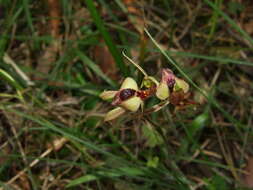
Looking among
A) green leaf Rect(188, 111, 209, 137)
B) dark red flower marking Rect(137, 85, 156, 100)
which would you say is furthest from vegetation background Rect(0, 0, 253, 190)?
dark red flower marking Rect(137, 85, 156, 100)

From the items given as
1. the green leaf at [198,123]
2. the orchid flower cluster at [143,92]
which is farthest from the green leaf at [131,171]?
the orchid flower cluster at [143,92]

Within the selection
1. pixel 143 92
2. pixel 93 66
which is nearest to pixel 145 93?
pixel 143 92

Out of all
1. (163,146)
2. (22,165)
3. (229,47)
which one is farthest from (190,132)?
(22,165)

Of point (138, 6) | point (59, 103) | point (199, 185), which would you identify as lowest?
point (199, 185)

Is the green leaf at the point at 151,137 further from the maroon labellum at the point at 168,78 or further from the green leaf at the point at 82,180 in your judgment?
the maroon labellum at the point at 168,78

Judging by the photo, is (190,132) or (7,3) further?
(7,3)

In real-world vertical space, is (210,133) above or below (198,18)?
below

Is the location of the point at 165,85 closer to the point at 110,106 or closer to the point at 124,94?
the point at 124,94

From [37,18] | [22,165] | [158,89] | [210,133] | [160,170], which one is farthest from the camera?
[37,18]

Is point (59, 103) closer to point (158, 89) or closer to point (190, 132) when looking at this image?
point (190, 132)
